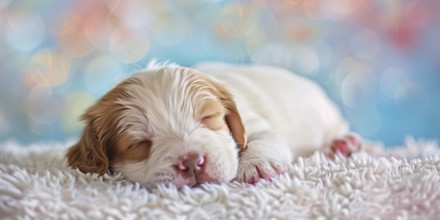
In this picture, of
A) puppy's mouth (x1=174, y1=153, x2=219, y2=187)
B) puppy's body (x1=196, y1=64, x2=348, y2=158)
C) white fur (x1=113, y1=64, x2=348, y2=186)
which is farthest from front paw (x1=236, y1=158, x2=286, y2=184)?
puppy's body (x1=196, y1=64, x2=348, y2=158)

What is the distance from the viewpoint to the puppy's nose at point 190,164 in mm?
1688

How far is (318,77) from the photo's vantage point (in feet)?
12.1

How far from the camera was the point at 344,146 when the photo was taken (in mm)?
2498

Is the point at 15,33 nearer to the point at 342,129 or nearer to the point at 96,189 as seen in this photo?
the point at 342,129

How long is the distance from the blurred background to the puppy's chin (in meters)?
1.67

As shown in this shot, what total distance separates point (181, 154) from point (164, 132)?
12 centimetres

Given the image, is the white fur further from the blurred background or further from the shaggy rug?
the blurred background

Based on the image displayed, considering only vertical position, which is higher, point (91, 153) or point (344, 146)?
point (344, 146)

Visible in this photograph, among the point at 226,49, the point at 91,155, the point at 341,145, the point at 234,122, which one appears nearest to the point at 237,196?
the point at 234,122

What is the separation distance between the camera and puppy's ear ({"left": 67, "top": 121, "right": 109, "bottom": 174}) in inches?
72.8

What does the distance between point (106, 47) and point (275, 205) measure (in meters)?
2.17

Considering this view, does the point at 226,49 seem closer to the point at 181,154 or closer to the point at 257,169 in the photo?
the point at 257,169

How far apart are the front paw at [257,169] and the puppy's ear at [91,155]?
40cm

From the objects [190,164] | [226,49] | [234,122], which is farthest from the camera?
[226,49]
